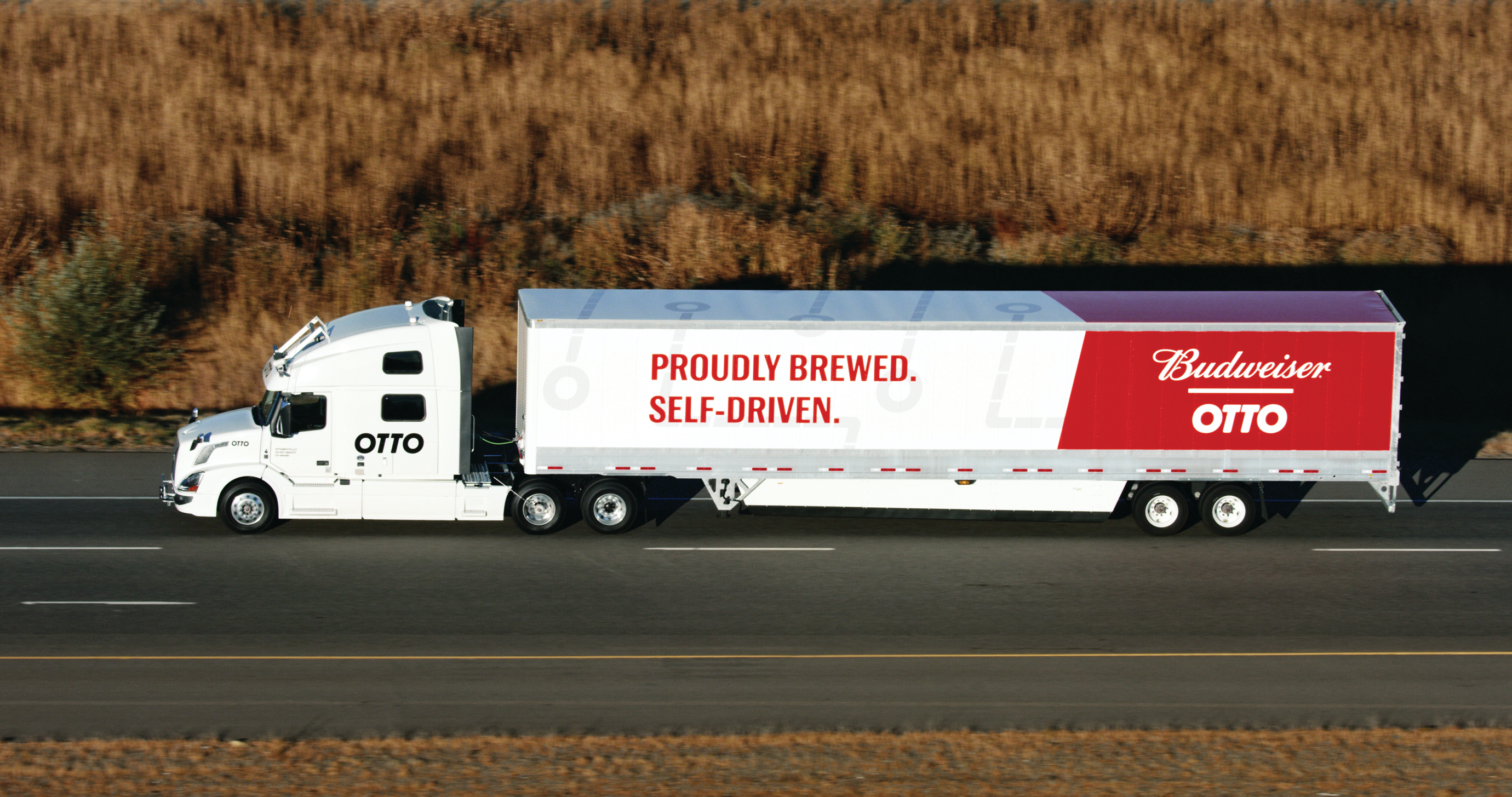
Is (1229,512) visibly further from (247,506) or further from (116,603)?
(116,603)

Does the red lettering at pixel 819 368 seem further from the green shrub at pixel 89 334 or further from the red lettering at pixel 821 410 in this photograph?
the green shrub at pixel 89 334

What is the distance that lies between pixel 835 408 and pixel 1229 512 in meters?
5.56

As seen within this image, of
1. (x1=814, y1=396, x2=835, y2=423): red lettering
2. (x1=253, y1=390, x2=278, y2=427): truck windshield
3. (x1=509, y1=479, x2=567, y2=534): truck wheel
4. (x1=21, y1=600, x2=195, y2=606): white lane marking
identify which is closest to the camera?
(x1=21, y1=600, x2=195, y2=606): white lane marking

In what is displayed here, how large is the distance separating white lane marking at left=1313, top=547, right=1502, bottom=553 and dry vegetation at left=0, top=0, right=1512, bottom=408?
47.5 ft

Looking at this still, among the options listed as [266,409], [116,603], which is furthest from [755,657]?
[266,409]

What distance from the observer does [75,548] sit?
52.2 feet

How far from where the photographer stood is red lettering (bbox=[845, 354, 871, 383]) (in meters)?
16.3

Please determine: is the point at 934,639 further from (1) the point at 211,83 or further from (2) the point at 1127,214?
(1) the point at 211,83

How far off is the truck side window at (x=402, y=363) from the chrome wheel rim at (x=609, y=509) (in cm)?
284

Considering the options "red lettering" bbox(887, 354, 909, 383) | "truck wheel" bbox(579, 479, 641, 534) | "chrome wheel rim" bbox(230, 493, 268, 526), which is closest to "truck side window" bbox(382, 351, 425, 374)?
"chrome wheel rim" bbox(230, 493, 268, 526)

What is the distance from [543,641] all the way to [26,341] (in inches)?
710

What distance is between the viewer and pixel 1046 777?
932 cm

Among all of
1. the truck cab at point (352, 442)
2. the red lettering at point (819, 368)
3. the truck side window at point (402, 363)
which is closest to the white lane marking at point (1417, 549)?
the red lettering at point (819, 368)

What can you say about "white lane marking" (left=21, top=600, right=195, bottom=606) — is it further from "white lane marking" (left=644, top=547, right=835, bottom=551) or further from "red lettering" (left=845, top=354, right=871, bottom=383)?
"red lettering" (left=845, top=354, right=871, bottom=383)
